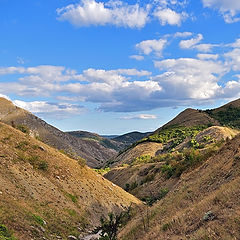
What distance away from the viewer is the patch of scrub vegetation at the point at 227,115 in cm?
9588

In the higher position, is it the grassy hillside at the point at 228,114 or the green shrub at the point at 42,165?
the grassy hillside at the point at 228,114

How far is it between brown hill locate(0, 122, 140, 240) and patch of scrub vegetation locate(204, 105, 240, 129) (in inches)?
2897

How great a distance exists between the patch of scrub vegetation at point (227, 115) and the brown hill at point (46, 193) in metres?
73.6

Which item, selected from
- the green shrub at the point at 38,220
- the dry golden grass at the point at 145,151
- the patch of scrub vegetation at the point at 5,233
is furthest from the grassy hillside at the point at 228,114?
the patch of scrub vegetation at the point at 5,233

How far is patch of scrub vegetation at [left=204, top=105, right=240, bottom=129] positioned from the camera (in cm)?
9588

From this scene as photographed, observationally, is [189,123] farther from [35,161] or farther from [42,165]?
[35,161]

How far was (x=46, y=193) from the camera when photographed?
23.1 meters

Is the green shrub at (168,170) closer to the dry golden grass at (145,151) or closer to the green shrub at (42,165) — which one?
the green shrub at (42,165)

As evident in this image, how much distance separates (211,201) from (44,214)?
12.9m

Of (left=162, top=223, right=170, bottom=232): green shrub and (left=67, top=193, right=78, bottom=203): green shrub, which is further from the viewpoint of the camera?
(left=67, top=193, right=78, bottom=203): green shrub

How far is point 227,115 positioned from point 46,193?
315 feet

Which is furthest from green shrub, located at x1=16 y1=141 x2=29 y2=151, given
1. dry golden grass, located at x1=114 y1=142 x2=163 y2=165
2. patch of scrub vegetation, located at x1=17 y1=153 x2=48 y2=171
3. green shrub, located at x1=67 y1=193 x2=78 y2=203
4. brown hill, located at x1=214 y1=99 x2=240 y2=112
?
brown hill, located at x1=214 y1=99 x2=240 y2=112

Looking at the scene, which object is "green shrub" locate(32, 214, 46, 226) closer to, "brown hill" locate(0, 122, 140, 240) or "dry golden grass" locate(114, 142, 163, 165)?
"brown hill" locate(0, 122, 140, 240)

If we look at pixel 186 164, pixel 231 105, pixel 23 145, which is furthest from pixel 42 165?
pixel 231 105
